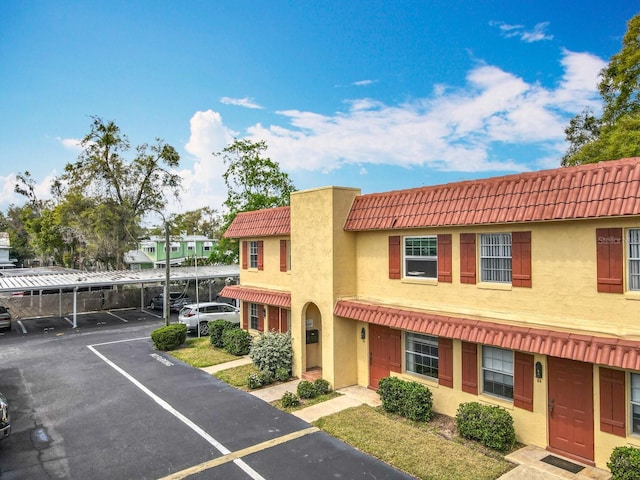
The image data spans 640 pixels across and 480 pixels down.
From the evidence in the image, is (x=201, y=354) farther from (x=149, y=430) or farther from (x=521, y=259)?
(x=521, y=259)

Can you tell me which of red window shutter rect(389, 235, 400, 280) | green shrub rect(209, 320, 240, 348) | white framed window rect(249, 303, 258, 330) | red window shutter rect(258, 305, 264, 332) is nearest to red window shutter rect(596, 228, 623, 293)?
red window shutter rect(389, 235, 400, 280)

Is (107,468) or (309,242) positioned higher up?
(309,242)

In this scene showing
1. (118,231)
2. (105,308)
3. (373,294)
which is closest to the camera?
(373,294)

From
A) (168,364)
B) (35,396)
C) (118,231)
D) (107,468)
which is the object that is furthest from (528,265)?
(118,231)

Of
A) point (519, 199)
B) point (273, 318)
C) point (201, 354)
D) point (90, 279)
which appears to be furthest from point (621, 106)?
point (90, 279)

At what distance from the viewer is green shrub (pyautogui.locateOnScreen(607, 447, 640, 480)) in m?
7.90

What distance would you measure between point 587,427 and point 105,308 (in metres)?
35.1

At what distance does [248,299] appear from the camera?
64.0 ft

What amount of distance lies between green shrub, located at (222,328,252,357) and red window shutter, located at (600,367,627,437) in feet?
46.0

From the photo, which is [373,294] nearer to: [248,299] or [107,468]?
[248,299]

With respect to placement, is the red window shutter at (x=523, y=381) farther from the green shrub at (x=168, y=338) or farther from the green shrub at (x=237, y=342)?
the green shrub at (x=168, y=338)

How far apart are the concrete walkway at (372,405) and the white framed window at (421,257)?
4.18 metres

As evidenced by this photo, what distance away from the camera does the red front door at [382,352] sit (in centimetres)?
1357

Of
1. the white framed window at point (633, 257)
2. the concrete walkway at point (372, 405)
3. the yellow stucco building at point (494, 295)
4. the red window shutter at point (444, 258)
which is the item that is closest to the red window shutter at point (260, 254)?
the yellow stucco building at point (494, 295)
